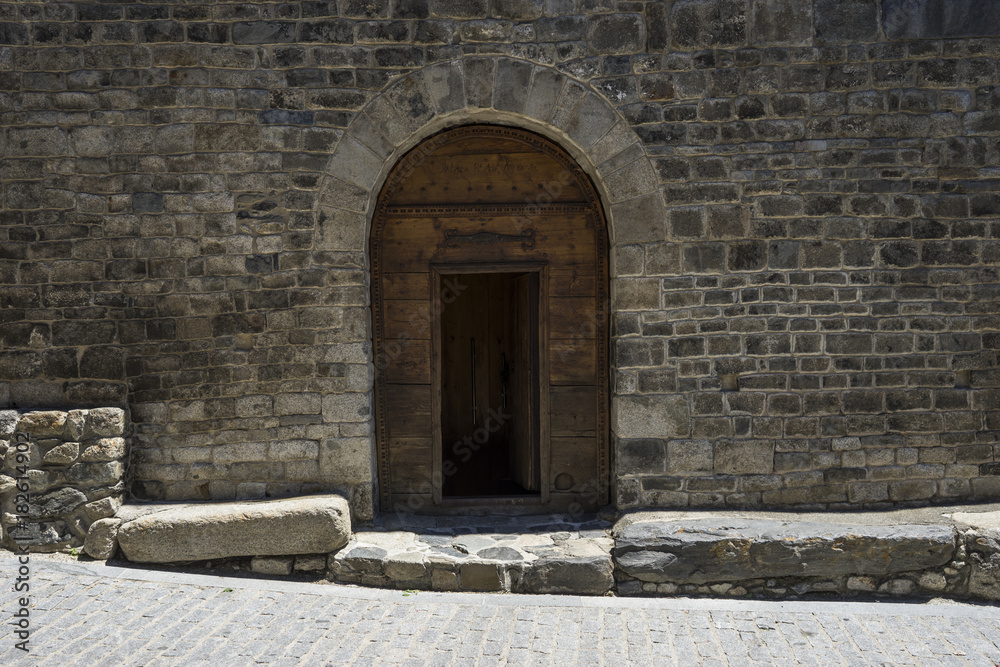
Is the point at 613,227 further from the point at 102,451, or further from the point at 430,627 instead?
the point at 102,451

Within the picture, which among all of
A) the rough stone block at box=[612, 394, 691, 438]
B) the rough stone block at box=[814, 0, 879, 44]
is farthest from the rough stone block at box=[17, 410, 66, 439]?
the rough stone block at box=[814, 0, 879, 44]

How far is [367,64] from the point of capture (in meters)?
4.39

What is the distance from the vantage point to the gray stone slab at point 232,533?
4145mm

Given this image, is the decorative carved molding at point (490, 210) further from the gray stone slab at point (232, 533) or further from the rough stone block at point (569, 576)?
the rough stone block at point (569, 576)

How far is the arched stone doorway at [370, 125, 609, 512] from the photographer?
15.8ft

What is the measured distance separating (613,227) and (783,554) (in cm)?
231

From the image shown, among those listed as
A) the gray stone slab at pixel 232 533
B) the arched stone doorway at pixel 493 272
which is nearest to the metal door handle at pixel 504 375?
the arched stone doorway at pixel 493 272

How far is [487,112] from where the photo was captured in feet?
14.8

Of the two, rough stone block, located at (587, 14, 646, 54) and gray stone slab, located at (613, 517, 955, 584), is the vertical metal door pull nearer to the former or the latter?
gray stone slab, located at (613, 517, 955, 584)

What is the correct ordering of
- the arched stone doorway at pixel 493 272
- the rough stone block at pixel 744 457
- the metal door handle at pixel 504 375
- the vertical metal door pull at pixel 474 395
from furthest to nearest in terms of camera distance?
the vertical metal door pull at pixel 474 395, the metal door handle at pixel 504 375, the arched stone doorway at pixel 493 272, the rough stone block at pixel 744 457

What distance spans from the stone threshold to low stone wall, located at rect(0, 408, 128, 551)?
0.28 meters

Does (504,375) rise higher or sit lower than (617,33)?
lower

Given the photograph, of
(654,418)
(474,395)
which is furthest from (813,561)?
(474,395)

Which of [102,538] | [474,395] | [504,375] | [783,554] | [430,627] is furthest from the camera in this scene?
[474,395]
